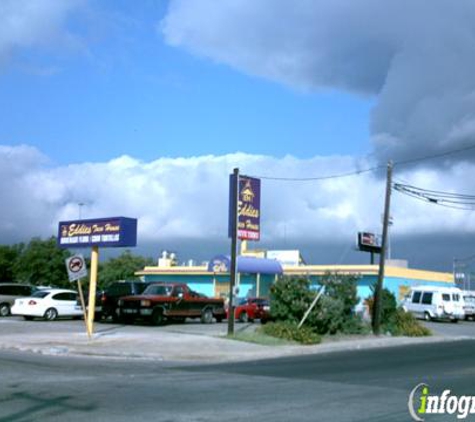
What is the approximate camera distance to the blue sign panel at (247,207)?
1073 inches

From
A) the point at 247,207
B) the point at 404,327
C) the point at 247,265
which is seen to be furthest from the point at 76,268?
the point at 247,265

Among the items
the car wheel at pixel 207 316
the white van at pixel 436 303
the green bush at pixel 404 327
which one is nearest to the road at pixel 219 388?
the green bush at pixel 404 327

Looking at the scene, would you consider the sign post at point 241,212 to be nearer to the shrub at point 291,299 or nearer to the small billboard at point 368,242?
the shrub at point 291,299

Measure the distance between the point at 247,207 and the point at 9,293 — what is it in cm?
1568

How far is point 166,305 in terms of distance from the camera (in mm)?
30766

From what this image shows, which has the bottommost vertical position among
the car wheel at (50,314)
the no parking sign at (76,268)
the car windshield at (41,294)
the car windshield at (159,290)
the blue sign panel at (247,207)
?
the car wheel at (50,314)

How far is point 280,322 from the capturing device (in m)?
26.8

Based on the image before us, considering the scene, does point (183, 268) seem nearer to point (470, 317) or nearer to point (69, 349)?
point (470, 317)

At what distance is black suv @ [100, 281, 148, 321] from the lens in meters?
31.3

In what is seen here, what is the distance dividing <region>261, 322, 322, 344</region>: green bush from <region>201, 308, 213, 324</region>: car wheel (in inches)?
295

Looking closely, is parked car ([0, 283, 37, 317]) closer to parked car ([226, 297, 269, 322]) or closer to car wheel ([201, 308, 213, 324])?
car wheel ([201, 308, 213, 324])

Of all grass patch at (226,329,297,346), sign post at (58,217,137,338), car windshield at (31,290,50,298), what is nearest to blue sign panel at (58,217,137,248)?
sign post at (58,217,137,338)

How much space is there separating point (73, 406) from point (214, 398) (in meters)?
2.30

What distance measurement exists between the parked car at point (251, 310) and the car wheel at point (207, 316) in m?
0.99
